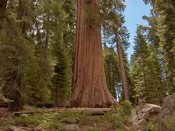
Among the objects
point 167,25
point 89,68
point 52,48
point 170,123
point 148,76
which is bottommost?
point 170,123

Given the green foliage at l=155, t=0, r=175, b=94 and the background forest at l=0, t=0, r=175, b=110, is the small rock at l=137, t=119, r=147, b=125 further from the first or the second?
the green foliage at l=155, t=0, r=175, b=94

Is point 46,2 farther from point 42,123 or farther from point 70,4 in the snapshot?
point 70,4

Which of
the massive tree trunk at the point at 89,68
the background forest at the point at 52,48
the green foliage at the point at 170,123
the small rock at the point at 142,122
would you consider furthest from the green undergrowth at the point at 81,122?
the green foliage at the point at 170,123

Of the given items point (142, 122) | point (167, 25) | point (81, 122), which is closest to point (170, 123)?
point (142, 122)

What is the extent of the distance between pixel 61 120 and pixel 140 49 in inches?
915

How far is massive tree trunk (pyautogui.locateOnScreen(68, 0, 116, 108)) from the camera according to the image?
22.7 feet

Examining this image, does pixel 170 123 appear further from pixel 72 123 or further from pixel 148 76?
pixel 148 76

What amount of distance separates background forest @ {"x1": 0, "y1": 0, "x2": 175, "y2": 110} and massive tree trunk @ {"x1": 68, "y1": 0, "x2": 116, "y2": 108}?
495 mm

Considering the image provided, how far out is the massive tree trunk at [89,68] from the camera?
6910mm

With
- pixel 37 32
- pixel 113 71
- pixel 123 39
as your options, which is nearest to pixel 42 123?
pixel 37 32

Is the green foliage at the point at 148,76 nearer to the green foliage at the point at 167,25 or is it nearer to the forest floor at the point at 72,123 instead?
the green foliage at the point at 167,25

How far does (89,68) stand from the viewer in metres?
7.27

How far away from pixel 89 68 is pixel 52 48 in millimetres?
12063

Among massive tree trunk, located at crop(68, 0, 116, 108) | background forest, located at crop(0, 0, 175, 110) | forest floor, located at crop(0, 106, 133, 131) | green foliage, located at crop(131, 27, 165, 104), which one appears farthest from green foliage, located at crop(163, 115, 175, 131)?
green foliage, located at crop(131, 27, 165, 104)
